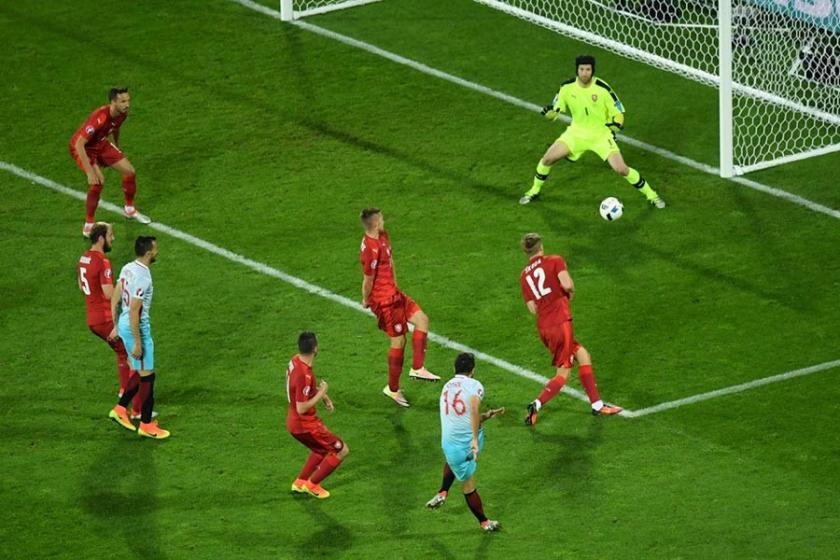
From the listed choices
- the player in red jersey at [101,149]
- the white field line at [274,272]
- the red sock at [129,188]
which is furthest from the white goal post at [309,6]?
the red sock at [129,188]

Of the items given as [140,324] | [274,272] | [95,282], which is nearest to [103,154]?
[274,272]

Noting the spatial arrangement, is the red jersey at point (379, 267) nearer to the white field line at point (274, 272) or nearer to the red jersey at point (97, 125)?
the white field line at point (274, 272)

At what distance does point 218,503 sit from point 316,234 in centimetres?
561

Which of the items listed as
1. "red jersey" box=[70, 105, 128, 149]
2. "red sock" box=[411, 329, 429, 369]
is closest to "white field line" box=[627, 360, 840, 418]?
"red sock" box=[411, 329, 429, 369]

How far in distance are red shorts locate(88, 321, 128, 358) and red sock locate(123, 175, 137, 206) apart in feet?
13.0

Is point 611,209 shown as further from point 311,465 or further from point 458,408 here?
point 458,408

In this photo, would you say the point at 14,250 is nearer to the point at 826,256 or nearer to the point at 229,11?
the point at 229,11

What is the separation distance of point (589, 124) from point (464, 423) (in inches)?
271

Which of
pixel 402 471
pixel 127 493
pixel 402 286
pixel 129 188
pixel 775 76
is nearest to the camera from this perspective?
pixel 127 493

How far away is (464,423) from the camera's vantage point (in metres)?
16.0

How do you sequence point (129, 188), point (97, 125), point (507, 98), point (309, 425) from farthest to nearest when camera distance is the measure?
point (507, 98), point (129, 188), point (97, 125), point (309, 425)

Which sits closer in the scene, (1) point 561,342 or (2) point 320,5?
(1) point 561,342

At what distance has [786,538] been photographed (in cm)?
1599

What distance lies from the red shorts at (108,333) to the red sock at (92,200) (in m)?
3.61
